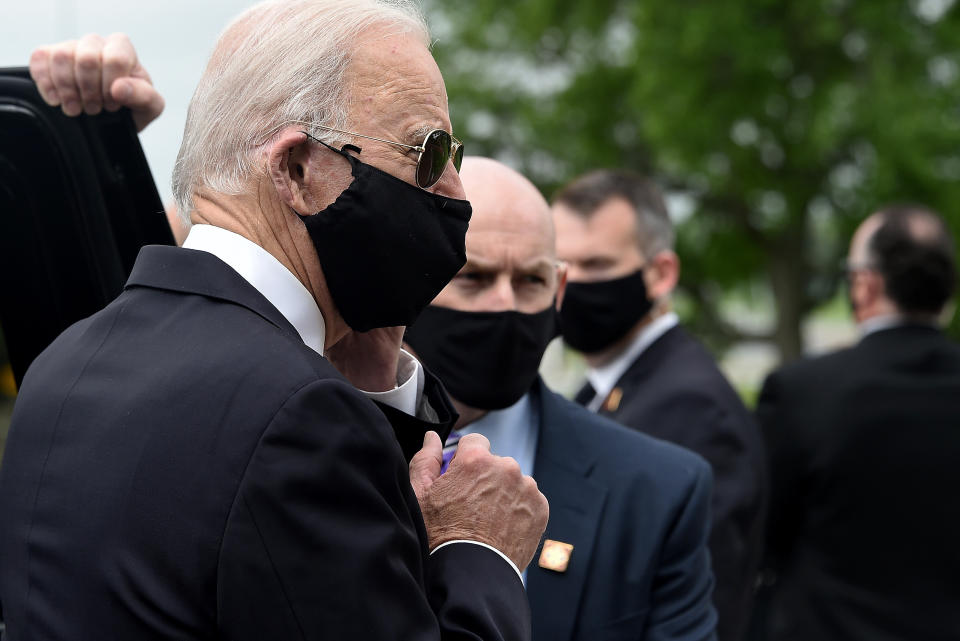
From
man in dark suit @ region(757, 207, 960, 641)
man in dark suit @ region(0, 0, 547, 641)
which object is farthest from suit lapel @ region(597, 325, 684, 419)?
man in dark suit @ region(0, 0, 547, 641)

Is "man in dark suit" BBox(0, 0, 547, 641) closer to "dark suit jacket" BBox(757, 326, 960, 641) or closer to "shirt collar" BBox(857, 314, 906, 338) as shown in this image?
"dark suit jacket" BBox(757, 326, 960, 641)

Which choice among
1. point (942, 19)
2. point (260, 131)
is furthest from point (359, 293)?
point (942, 19)

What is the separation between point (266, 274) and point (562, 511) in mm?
1238

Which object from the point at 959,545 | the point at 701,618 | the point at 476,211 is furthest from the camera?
the point at 959,545

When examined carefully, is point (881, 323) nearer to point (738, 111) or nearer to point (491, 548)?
point (491, 548)

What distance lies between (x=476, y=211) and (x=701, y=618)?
115 cm

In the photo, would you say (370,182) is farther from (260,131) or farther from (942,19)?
(942,19)

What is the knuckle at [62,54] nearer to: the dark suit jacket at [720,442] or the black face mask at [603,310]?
the dark suit jacket at [720,442]

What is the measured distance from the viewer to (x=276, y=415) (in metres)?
1.42

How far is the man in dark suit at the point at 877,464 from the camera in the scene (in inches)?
166

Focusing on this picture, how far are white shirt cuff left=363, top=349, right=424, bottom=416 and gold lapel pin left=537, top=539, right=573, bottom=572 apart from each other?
26.7 inches

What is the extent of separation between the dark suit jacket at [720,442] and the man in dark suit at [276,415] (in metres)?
1.85

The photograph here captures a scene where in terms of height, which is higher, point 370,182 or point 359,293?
point 370,182

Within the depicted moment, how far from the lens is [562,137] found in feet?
60.6
